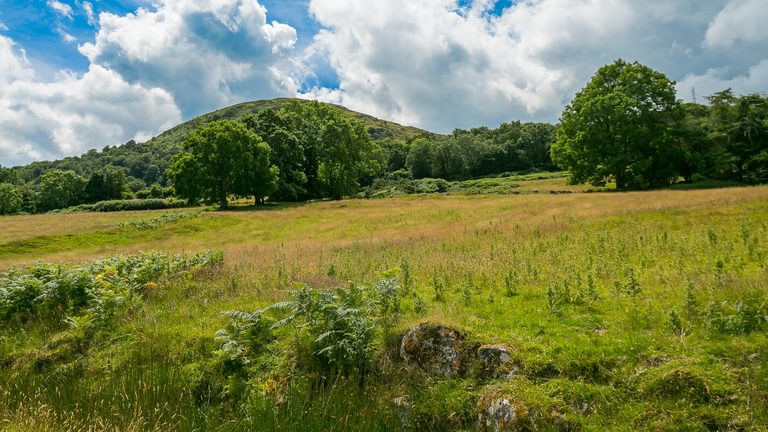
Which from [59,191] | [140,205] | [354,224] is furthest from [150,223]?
[59,191]

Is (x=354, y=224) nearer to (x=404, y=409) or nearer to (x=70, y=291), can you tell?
(x=70, y=291)

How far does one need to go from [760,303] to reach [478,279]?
5.95 m

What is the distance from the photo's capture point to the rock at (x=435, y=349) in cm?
742

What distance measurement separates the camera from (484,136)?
131m

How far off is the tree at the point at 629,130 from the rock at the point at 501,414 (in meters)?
45.8

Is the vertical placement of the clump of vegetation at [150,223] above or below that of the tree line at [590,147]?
below

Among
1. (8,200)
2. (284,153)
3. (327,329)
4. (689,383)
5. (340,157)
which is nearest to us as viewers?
(689,383)

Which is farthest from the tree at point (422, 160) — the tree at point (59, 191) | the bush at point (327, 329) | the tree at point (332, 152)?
the bush at point (327, 329)

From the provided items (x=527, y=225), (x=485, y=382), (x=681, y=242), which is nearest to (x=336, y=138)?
(x=527, y=225)

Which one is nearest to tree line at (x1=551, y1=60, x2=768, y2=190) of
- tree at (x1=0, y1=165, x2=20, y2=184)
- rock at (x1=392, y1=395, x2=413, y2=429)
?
rock at (x1=392, y1=395, x2=413, y2=429)

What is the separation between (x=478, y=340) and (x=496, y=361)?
569mm

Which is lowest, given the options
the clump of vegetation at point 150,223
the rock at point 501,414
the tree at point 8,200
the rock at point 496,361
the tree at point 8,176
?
the rock at point 501,414

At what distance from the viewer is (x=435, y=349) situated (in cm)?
768

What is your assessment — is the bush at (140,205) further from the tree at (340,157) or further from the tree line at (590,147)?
the tree at (340,157)
